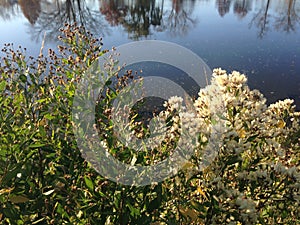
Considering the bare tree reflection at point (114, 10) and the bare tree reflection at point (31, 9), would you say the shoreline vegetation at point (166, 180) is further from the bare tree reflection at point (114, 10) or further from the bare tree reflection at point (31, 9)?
the bare tree reflection at point (31, 9)

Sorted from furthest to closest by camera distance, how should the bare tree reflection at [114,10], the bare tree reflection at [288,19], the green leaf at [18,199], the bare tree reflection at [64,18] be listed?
the bare tree reflection at [114,10]
the bare tree reflection at [288,19]
the bare tree reflection at [64,18]
the green leaf at [18,199]

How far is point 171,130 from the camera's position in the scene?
1063mm

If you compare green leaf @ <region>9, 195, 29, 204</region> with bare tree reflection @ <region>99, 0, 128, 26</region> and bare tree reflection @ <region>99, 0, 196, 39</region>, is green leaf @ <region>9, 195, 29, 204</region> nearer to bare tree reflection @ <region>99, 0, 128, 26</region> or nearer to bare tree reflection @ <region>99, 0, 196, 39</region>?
bare tree reflection @ <region>99, 0, 196, 39</region>

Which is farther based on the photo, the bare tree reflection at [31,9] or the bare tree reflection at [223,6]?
the bare tree reflection at [223,6]

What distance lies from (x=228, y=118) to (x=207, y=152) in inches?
6.5

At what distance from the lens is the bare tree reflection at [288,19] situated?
466 inches

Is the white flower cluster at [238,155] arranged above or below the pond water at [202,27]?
above

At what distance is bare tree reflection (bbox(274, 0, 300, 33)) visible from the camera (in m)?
11.8

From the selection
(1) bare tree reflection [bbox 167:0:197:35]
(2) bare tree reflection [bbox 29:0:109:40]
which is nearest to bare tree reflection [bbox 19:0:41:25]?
(2) bare tree reflection [bbox 29:0:109:40]

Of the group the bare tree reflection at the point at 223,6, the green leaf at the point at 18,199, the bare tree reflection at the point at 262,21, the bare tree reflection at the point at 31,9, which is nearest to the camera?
the green leaf at the point at 18,199

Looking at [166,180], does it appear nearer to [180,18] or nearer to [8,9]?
[180,18]

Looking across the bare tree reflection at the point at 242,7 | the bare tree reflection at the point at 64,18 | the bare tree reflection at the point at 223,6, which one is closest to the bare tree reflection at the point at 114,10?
the bare tree reflection at the point at 64,18

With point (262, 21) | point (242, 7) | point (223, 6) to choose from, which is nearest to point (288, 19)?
point (262, 21)

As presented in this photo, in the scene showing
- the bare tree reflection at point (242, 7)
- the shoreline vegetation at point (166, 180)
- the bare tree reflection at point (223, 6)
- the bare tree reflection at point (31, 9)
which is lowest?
the bare tree reflection at point (242, 7)
